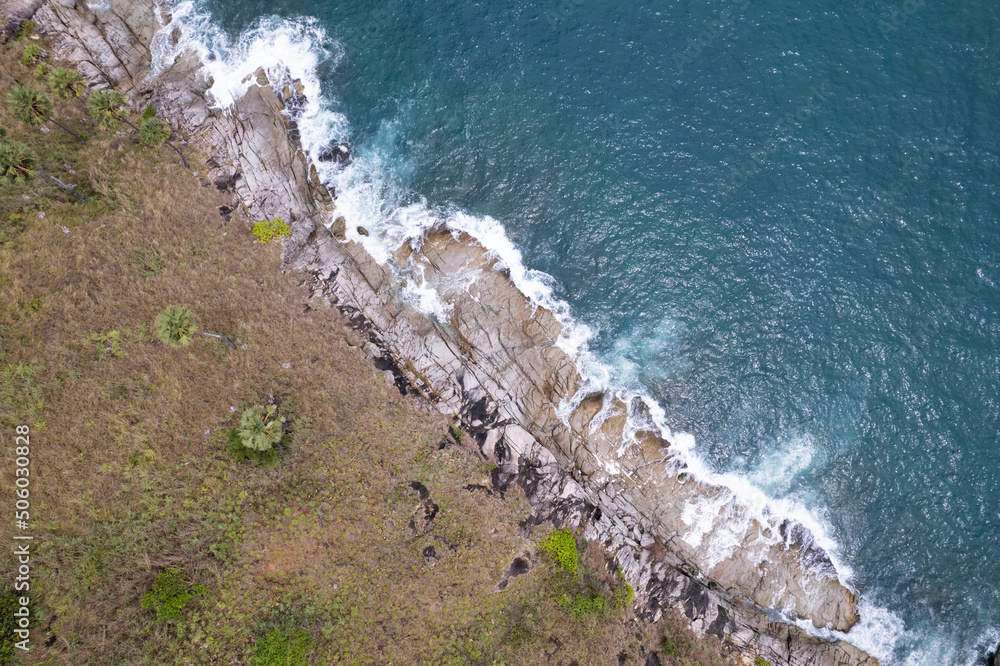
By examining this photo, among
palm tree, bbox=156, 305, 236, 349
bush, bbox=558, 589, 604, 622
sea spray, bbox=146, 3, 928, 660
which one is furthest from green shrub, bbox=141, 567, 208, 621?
bush, bbox=558, 589, 604, 622

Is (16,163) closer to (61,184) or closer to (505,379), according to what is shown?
(61,184)

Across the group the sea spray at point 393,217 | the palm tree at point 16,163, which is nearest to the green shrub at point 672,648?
the sea spray at point 393,217

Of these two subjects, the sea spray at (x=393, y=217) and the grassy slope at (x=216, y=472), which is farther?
the sea spray at (x=393, y=217)

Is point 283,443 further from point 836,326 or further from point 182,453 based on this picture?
point 836,326

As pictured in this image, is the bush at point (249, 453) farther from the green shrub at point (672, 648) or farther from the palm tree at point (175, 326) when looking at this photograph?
the green shrub at point (672, 648)

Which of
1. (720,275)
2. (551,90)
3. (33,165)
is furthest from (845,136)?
(33,165)
